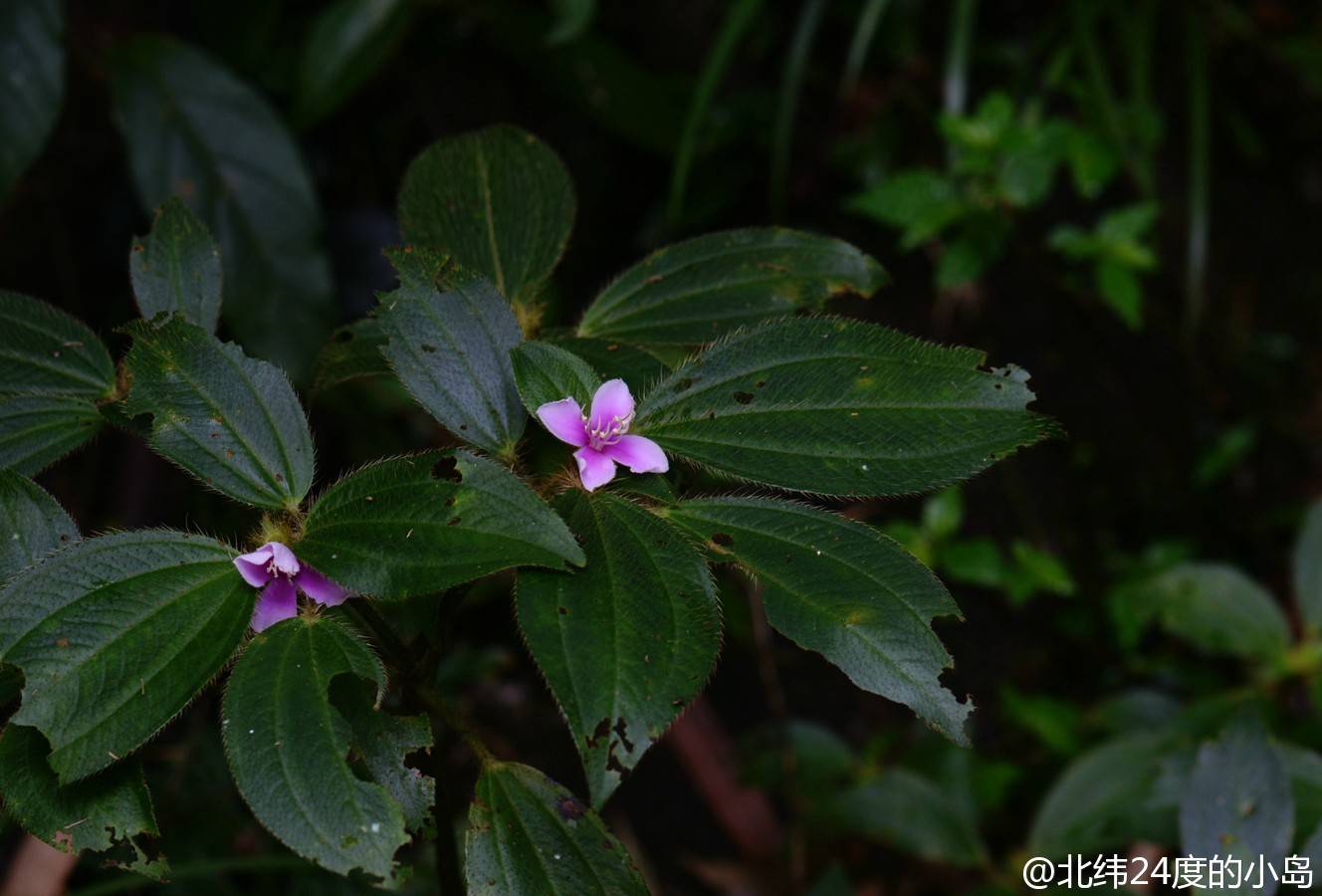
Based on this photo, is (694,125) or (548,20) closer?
(694,125)

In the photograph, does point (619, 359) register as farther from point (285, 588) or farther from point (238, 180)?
point (238, 180)

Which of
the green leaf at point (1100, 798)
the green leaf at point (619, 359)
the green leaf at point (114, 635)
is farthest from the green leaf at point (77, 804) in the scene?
the green leaf at point (1100, 798)

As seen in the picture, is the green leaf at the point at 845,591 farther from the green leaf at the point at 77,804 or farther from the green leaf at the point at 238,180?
the green leaf at the point at 238,180

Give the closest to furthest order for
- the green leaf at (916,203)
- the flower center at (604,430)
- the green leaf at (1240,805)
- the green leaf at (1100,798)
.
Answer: the flower center at (604,430) < the green leaf at (1240,805) < the green leaf at (1100,798) < the green leaf at (916,203)

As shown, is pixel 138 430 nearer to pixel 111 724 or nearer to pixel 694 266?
pixel 111 724

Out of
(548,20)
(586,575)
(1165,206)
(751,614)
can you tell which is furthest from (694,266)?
(1165,206)

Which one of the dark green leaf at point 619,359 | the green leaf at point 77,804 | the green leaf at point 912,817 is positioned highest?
the dark green leaf at point 619,359

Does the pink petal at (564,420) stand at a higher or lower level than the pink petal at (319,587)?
higher
